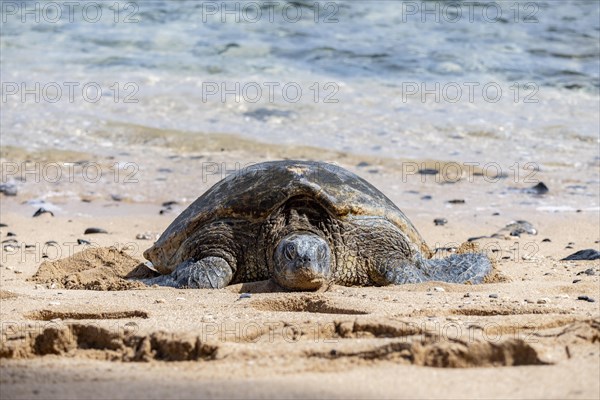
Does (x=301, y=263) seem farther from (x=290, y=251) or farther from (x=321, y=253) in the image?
(x=321, y=253)

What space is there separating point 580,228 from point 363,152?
3219mm

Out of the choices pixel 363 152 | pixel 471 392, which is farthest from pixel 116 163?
pixel 471 392

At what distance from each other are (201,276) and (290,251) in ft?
1.80

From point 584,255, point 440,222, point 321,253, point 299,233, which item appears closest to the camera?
point 321,253

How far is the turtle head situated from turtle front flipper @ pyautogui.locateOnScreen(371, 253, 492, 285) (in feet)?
1.31

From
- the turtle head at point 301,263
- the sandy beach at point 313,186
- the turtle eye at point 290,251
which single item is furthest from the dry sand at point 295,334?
the turtle eye at point 290,251

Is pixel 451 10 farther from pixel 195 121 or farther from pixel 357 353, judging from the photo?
pixel 357 353

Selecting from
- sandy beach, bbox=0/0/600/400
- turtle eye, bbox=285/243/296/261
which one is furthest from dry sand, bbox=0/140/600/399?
turtle eye, bbox=285/243/296/261

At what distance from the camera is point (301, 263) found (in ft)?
15.4

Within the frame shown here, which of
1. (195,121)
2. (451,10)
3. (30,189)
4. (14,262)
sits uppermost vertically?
(451,10)

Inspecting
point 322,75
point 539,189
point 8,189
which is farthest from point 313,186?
point 322,75

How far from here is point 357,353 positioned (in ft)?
9.64

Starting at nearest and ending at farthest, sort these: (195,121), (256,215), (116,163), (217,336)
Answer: (217,336), (256,215), (116,163), (195,121)

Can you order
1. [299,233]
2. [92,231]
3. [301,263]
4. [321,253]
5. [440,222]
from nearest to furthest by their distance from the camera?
[301,263]
[321,253]
[299,233]
[92,231]
[440,222]
